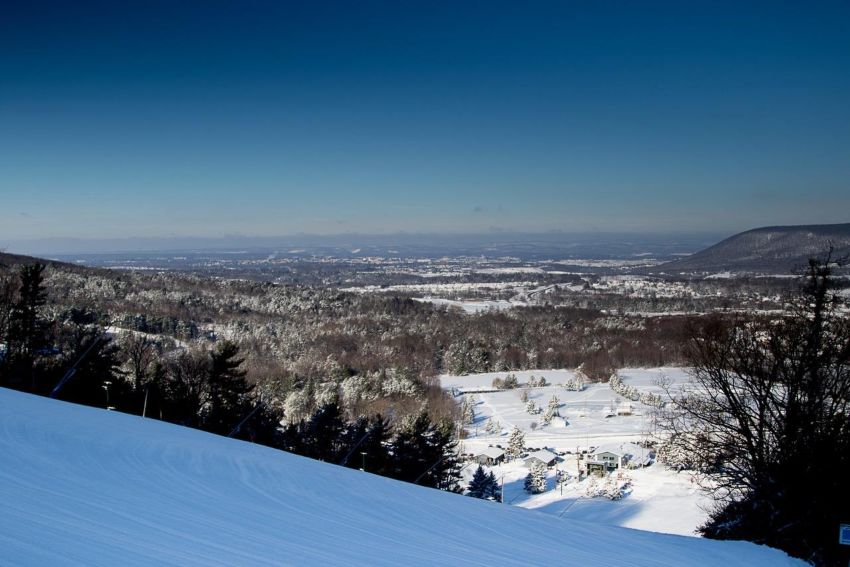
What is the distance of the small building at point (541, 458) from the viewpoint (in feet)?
98.2

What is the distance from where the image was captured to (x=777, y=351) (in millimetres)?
7773

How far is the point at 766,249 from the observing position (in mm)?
151750

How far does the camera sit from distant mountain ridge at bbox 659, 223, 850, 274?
428 ft

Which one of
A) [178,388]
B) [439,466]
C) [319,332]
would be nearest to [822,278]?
[439,466]

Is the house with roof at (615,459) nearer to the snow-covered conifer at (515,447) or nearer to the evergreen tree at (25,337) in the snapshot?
the snow-covered conifer at (515,447)

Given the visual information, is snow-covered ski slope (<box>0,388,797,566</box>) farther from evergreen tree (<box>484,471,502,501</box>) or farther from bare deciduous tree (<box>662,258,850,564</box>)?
evergreen tree (<box>484,471,502,501</box>)

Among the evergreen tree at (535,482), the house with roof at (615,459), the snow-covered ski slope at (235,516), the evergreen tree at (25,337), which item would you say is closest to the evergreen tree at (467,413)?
the house with roof at (615,459)

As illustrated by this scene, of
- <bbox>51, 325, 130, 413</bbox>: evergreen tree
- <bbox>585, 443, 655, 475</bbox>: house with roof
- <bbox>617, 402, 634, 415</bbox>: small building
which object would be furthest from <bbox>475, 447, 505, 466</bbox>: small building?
<bbox>51, 325, 130, 413</bbox>: evergreen tree

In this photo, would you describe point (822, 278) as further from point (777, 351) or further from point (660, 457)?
point (660, 457)

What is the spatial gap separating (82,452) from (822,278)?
9.64m

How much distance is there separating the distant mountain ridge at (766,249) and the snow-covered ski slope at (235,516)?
140 metres

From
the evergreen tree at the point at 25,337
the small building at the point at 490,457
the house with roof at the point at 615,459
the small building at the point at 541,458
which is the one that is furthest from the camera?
the small building at the point at 490,457

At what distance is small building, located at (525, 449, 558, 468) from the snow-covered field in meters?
0.55

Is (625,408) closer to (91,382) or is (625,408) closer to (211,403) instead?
(211,403)
